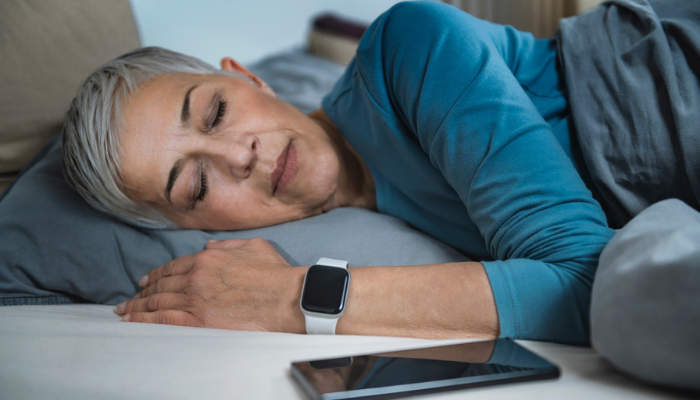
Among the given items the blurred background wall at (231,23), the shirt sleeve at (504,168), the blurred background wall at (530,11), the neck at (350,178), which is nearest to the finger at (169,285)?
the neck at (350,178)

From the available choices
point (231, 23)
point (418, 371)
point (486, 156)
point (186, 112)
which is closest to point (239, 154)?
point (186, 112)

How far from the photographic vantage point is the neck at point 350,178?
48.0 inches

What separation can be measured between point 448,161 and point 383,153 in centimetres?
30

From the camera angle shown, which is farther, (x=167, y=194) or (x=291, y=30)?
(x=291, y=30)

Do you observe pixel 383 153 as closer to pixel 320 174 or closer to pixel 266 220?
pixel 320 174

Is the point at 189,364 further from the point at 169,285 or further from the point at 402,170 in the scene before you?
the point at 402,170

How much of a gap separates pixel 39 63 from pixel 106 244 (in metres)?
0.60

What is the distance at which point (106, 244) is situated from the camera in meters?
1.06

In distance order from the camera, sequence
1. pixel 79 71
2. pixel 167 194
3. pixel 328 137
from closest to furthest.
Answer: pixel 167 194 → pixel 328 137 → pixel 79 71

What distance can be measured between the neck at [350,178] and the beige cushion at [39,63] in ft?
2.40

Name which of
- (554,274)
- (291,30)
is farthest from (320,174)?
(291,30)

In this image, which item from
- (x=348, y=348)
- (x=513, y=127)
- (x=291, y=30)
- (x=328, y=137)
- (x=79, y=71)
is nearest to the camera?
(x=348, y=348)

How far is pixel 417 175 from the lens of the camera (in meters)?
1.03

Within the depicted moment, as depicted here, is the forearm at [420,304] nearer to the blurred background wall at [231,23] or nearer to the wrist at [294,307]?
the wrist at [294,307]
